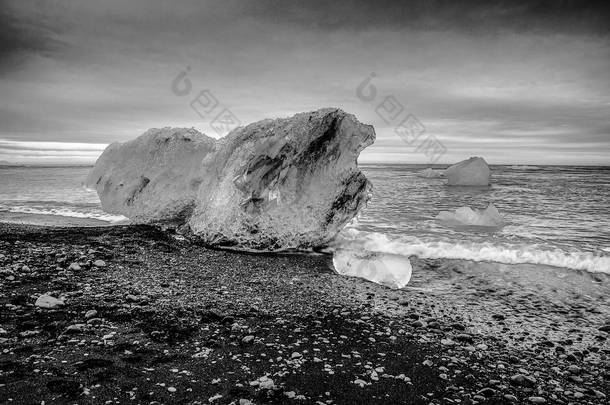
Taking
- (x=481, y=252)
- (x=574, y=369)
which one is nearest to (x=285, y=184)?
(x=481, y=252)

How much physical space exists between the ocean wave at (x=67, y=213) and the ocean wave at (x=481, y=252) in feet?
25.0

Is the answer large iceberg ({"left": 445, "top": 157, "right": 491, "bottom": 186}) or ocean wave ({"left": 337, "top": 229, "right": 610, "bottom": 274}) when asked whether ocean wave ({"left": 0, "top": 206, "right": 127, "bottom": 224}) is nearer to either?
ocean wave ({"left": 337, "top": 229, "right": 610, "bottom": 274})

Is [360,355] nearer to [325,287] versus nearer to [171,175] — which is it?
[325,287]

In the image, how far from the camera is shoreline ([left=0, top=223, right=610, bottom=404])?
340cm

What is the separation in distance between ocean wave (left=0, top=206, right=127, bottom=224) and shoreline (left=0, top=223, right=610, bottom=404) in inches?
203

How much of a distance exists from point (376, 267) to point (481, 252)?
3126 millimetres

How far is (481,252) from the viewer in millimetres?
8750

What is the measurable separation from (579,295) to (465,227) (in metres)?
5.27

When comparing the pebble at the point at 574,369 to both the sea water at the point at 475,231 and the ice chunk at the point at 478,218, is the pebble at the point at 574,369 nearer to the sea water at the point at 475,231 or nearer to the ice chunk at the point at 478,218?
the sea water at the point at 475,231

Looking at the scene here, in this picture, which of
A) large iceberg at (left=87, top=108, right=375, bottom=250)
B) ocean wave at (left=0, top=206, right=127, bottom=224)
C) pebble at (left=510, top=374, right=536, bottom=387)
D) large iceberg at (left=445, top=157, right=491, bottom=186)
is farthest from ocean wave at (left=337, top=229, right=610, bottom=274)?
large iceberg at (left=445, top=157, right=491, bottom=186)

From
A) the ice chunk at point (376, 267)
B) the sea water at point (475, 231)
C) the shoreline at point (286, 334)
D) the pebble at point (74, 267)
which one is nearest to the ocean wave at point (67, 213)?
the sea water at point (475, 231)

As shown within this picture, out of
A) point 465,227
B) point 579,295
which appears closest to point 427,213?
point 465,227

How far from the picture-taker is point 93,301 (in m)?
5.15

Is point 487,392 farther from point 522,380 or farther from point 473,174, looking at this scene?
point 473,174
